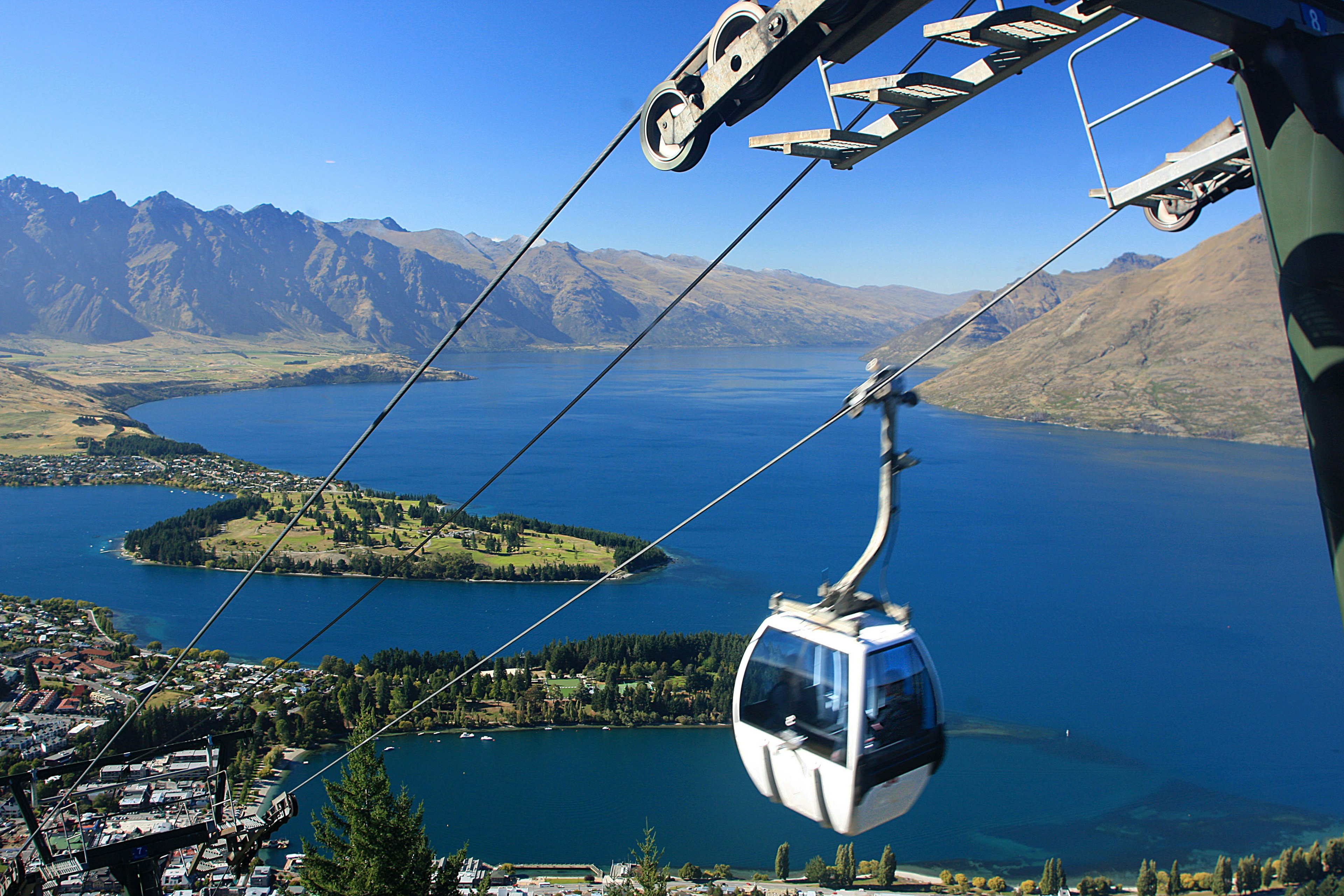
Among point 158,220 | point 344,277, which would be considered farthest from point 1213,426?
point 158,220

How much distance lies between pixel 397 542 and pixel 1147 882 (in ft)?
80.5

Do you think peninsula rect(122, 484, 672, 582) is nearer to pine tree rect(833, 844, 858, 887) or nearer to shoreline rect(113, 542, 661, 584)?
shoreline rect(113, 542, 661, 584)

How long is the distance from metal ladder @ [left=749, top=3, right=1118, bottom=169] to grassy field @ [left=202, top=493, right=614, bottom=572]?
25.1 m

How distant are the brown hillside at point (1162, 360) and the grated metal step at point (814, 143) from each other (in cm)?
6073

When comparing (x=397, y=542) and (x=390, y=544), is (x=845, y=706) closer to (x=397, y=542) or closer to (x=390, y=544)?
(x=397, y=542)

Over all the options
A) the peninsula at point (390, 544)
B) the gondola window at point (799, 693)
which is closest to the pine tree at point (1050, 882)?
the gondola window at point (799, 693)

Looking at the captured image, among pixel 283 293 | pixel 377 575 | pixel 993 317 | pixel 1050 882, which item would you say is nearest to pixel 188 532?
pixel 377 575

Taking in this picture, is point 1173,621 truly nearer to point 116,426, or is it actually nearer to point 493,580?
point 493,580

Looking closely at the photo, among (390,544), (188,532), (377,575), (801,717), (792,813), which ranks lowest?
(792,813)

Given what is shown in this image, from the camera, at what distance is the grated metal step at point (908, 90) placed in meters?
1.52

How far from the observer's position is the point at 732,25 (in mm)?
1424

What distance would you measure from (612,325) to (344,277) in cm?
5552

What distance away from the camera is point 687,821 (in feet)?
50.4

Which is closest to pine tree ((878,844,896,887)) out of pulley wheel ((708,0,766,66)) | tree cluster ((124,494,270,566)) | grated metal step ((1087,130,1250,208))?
grated metal step ((1087,130,1250,208))
